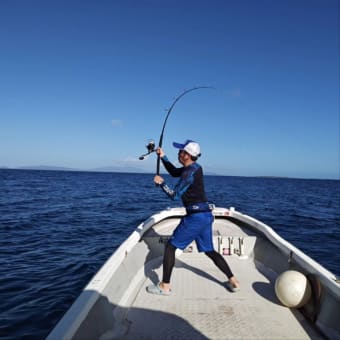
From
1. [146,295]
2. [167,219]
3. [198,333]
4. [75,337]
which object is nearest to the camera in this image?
[75,337]

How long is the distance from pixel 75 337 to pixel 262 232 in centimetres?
460

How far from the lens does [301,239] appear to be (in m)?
11.2

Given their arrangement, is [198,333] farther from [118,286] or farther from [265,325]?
[118,286]

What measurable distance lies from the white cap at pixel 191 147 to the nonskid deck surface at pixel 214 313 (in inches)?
77.2

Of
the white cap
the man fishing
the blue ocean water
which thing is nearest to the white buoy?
the man fishing

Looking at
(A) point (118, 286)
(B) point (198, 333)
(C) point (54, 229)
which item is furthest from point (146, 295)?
(C) point (54, 229)

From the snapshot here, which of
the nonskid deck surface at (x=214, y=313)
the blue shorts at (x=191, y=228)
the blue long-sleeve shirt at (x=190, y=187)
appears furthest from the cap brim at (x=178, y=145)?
the nonskid deck surface at (x=214, y=313)

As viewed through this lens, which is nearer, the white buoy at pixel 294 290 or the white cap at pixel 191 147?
the white buoy at pixel 294 290

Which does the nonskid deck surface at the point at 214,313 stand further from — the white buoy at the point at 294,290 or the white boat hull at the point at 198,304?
the white buoy at the point at 294,290

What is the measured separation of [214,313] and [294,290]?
3.28 ft

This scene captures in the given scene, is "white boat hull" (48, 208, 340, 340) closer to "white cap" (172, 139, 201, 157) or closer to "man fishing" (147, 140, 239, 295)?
"man fishing" (147, 140, 239, 295)

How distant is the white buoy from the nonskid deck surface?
13 cm

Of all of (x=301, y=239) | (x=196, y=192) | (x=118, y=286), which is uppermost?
(x=196, y=192)

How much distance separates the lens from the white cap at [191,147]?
3.62m
